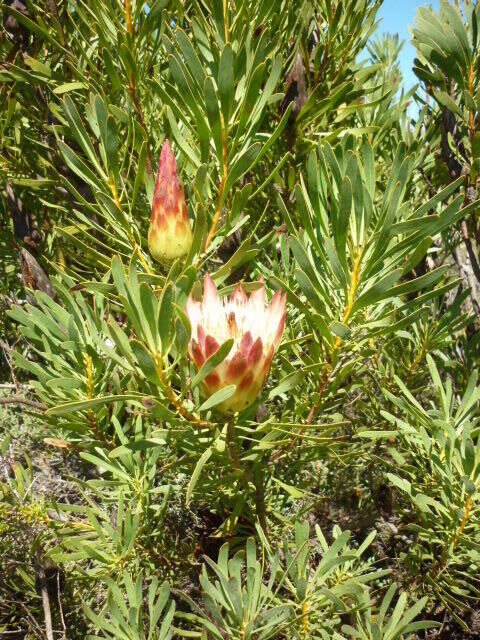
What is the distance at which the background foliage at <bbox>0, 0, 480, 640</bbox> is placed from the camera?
43cm

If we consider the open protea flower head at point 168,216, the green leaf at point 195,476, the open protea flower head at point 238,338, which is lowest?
the green leaf at point 195,476

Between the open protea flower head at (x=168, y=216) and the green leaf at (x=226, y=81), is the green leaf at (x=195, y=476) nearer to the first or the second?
the open protea flower head at (x=168, y=216)

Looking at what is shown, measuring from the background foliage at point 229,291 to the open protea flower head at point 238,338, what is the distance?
0.07 feet

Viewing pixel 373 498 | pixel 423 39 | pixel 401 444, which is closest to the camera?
pixel 423 39

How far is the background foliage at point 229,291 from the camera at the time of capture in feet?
1.40

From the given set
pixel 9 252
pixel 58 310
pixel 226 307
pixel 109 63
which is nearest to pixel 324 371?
pixel 226 307

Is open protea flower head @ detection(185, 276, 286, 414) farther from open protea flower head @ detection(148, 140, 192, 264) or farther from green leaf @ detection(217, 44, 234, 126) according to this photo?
green leaf @ detection(217, 44, 234, 126)

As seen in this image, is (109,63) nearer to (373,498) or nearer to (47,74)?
(47,74)

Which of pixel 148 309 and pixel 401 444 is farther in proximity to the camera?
pixel 401 444

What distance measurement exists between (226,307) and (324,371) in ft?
0.45

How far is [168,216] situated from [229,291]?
0.30ft

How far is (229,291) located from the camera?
477mm

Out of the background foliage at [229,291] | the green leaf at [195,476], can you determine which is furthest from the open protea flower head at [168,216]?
the green leaf at [195,476]

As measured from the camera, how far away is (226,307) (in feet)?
1.47
